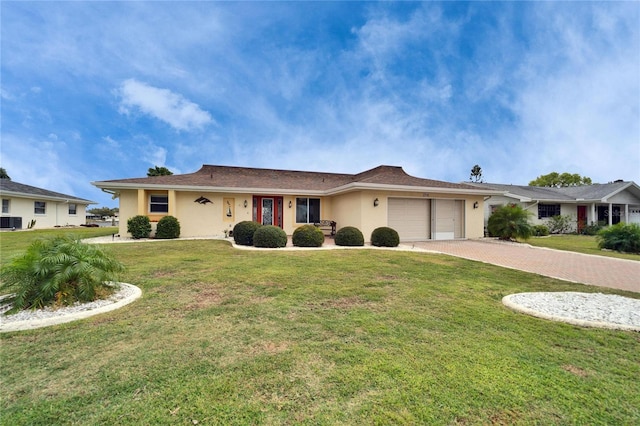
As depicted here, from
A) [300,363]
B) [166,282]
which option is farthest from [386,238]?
[300,363]

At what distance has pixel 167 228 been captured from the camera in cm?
1338

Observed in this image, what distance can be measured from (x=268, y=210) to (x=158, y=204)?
583cm

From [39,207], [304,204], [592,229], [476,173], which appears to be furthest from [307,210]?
[476,173]

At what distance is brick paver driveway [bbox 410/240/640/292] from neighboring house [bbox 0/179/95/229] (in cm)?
2891

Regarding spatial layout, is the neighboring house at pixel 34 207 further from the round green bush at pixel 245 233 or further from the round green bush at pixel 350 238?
the round green bush at pixel 350 238

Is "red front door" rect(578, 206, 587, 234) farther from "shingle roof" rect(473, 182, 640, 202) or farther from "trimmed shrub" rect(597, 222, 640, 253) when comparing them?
"trimmed shrub" rect(597, 222, 640, 253)

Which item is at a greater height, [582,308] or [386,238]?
[386,238]

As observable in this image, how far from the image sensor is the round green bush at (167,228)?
13328mm

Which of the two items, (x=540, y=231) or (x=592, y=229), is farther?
(x=592, y=229)

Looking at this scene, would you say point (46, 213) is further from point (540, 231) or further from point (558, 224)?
point (558, 224)

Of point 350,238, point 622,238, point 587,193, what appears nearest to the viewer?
point 350,238

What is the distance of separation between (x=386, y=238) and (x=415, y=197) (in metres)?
3.80

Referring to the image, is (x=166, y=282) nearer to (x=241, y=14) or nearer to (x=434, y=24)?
(x=241, y=14)

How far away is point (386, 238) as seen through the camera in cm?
1166
